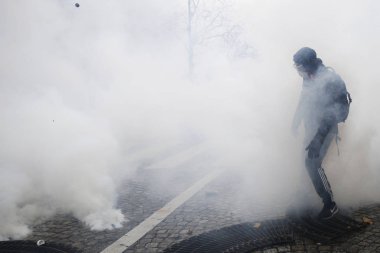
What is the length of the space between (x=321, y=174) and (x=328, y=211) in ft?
1.27

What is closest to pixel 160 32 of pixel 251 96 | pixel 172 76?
pixel 172 76

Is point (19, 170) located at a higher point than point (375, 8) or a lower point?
lower

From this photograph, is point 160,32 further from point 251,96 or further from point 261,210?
point 261,210

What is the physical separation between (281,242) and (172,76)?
783 centimetres

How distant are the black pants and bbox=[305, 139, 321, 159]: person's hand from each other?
5 centimetres

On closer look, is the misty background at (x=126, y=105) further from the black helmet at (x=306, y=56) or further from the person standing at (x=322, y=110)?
the black helmet at (x=306, y=56)

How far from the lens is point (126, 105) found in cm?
935

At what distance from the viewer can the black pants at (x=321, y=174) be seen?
385 centimetres

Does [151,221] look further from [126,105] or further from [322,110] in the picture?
[126,105]

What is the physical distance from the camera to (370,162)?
4.48m

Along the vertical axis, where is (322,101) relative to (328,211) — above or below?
above

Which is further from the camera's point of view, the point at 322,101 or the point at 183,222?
the point at 183,222

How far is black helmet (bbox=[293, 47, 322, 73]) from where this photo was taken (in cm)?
396

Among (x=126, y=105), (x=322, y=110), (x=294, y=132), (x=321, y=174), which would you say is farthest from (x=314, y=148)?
(x=126, y=105)
